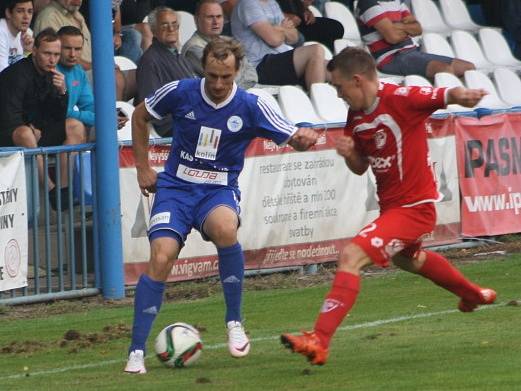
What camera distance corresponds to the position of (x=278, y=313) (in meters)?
10.4

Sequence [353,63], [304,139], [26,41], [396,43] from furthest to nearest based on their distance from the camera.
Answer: [396,43]
[26,41]
[304,139]
[353,63]

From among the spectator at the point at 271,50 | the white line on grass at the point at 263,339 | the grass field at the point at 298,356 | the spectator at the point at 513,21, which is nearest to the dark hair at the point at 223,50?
the grass field at the point at 298,356

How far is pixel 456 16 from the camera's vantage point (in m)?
18.4

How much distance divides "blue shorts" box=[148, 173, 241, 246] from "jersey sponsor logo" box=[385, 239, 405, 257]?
1.00 metres

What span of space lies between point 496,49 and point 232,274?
33.1 feet

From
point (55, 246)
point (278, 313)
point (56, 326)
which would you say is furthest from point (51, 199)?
point (278, 313)

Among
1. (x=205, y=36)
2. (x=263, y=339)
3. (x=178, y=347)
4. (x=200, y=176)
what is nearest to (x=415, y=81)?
(x=205, y=36)

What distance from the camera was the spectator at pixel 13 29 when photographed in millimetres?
12438

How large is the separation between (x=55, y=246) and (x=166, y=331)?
138 inches

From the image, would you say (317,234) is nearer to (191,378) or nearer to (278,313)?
(278,313)

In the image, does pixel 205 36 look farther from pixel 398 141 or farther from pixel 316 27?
pixel 398 141

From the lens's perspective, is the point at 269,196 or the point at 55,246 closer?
the point at 55,246

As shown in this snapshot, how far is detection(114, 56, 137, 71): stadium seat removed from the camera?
13.2 metres

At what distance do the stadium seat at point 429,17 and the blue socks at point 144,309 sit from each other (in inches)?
413
